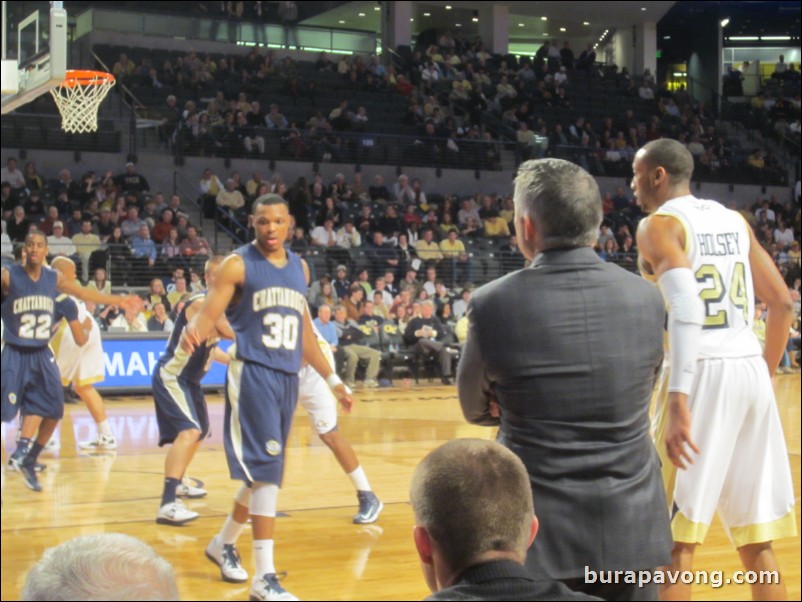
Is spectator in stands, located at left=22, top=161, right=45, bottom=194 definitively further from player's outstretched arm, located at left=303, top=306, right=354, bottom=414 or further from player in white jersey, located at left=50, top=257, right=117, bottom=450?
player's outstretched arm, located at left=303, top=306, right=354, bottom=414

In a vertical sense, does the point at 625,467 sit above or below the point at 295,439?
above

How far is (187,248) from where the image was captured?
42.0 feet

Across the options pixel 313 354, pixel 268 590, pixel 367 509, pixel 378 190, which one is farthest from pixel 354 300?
pixel 268 590

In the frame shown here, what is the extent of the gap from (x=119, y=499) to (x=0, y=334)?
73.9 inches

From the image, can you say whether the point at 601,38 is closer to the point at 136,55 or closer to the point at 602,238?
the point at 602,238

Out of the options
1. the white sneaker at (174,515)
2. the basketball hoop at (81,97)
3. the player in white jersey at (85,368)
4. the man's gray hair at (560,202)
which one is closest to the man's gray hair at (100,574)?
the man's gray hair at (560,202)

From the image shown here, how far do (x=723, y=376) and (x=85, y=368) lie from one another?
698cm

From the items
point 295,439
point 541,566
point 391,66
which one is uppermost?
point 391,66

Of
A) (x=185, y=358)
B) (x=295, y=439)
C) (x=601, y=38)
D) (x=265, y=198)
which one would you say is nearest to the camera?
(x=265, y=198)

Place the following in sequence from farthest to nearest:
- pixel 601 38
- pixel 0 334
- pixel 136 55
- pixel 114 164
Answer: pixel 136 55 < pixel 114 164 < pixel 0 334 < pixel 601 38

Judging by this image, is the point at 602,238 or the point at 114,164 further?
the point at 114,164

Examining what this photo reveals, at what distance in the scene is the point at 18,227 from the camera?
13.2 metres

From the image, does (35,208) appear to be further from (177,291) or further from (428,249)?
(428,249)

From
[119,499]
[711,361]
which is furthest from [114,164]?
[711,361]
